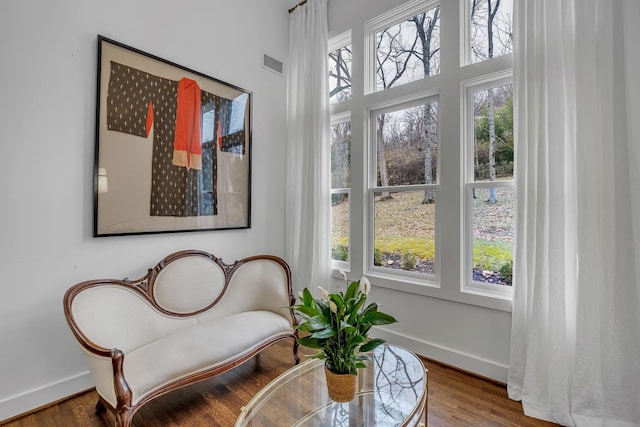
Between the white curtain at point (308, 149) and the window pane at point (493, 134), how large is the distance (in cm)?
138

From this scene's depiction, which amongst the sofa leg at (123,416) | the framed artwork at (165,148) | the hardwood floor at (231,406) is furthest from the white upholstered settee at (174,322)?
the framed artwork at (165,148)

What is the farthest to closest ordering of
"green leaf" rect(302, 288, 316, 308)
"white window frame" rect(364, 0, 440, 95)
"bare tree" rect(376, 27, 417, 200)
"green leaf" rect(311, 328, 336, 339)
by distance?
"bare tree" rect(376, 27, 417, 200) → "white window frame" rect(364, 0, 440, 95) → "green leaf" rect(302, 288, 316, 308) → "green leaf" rect(311, 328, 336, 339)

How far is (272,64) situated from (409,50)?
1.49 metres

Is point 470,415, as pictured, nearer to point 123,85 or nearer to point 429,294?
point 429,294

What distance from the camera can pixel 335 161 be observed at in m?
3.24

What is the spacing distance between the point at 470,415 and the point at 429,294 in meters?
0.88

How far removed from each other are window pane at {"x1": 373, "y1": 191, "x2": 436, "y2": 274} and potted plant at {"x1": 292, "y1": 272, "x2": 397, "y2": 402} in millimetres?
1443

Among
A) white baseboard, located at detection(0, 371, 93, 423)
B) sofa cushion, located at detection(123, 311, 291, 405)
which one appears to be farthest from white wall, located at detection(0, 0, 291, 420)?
sofa cushion, located at detection(123, 311, 291, 405)

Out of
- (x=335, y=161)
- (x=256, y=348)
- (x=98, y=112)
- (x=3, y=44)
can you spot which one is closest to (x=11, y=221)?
(x=98, y=112)

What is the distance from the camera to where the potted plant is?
1287 mm

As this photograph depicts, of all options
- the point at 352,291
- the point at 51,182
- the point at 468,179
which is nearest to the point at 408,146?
the point at 468,179

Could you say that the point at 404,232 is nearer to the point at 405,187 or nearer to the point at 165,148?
the point at 405,187

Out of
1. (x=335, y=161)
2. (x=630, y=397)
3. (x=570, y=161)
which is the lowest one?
(x=630, y=397)

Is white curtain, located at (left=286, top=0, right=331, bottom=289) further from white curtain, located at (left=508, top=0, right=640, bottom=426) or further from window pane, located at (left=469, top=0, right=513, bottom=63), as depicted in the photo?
white curtain, located at (left=508, top=0, right=640, bottom=426)
